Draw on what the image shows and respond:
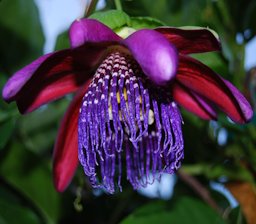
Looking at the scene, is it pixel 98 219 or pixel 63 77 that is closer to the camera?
pixel 63 77

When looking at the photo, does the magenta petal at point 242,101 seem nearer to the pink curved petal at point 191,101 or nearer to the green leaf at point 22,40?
the pink curved petal at point 191,101

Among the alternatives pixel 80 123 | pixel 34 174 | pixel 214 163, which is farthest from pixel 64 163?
pixel 214 163

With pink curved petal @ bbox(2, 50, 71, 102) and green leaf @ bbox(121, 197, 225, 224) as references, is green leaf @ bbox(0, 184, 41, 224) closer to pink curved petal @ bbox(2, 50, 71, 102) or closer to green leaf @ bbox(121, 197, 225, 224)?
green leaf @ bbox(121, 197, 225, 224)

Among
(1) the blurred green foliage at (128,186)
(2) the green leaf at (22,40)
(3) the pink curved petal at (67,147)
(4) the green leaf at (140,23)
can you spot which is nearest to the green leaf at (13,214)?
(1) the blurred green foliage at (128,186)

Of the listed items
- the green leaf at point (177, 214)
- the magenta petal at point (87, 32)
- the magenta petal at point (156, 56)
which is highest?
the magenta petal at point (87, 32)

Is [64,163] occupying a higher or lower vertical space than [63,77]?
lower

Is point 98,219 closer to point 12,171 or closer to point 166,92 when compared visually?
point 12,171
